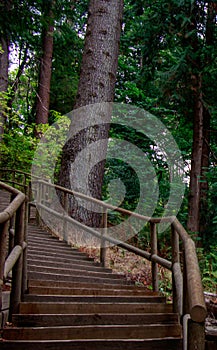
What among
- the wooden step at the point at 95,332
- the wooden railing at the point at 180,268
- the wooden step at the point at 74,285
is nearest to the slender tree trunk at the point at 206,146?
the wooden railing at the point at 180,268

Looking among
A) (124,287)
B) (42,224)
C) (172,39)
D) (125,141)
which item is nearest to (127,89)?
(125,141)

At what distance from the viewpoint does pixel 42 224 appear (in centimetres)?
1001

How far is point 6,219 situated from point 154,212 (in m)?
11.2

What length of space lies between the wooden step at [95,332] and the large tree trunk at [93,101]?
441cm

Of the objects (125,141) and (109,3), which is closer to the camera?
(109,3)

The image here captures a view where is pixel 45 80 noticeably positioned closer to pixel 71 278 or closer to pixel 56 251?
pixel 56 251

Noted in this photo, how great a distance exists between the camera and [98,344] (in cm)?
388

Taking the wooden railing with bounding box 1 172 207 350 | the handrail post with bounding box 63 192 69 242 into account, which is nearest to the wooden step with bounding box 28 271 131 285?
the wooden railing with bounding box 1 172 207 350

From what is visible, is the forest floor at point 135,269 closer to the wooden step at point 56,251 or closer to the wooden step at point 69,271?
the wooden step at point 56,251

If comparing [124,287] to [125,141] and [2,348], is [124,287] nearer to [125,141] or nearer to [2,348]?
[2,348]

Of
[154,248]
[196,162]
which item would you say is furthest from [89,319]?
[196,162]

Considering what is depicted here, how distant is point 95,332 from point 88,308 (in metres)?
0.52

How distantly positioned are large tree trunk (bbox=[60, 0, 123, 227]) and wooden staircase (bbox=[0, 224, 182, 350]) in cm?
286

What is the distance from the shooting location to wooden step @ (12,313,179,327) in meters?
4.11
